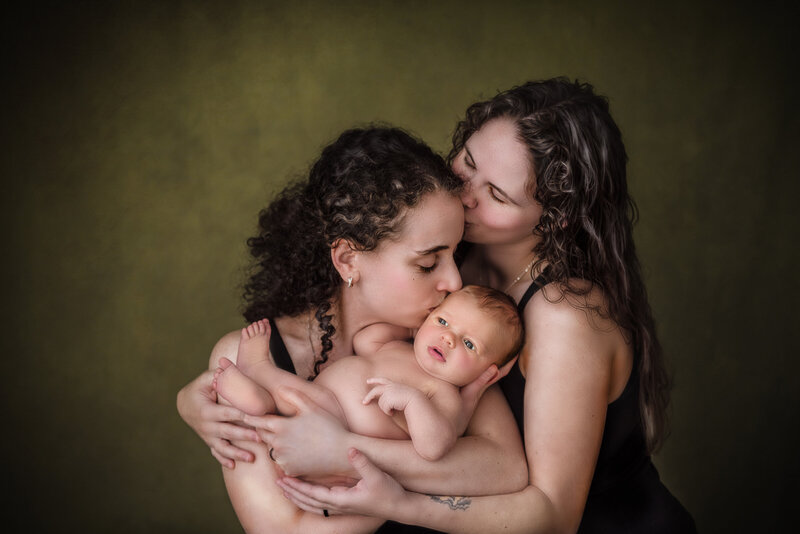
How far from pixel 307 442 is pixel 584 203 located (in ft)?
3.29

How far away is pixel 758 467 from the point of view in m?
3.44

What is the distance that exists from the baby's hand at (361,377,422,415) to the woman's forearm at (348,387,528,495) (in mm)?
97

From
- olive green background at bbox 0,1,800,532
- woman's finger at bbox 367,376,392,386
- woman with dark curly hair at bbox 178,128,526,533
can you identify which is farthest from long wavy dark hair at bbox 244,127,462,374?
olive green background at bbox 0,1,800,532

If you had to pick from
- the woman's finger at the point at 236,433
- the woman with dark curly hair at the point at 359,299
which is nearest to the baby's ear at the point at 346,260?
the woman with dark curly hair at the point at 359,299

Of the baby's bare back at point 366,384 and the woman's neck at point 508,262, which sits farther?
the woman's neck at point 508,262

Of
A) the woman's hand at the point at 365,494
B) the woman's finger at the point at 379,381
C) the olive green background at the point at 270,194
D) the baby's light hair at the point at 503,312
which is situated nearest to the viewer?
the woman's hand at the point at 365,494

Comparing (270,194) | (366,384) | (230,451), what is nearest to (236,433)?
(230,451)

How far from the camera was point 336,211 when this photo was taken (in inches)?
77.4

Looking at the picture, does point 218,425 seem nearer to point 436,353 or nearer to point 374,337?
point 374,337

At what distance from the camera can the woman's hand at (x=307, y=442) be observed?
172cm

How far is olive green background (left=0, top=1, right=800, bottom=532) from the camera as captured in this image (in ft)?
10.2

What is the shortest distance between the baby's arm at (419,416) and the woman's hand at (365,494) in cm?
12

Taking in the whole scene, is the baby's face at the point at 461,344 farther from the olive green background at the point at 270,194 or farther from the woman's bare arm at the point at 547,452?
the olive green background at the point at 270,194

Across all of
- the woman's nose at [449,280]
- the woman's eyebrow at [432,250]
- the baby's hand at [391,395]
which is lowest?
the baby's hand at [391,395]
